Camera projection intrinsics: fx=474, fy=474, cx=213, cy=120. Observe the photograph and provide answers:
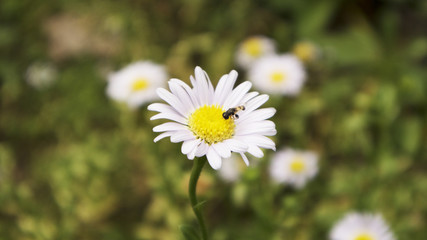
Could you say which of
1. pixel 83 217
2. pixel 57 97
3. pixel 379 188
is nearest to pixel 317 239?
pixel 379 188

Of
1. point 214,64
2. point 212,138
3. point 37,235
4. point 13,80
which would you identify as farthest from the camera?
point 13,80

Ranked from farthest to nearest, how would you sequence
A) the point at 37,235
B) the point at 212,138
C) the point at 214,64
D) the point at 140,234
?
1. the point at 214,64
2. the point at 140,234
3. the point at 37,235
4. the point at 212,138

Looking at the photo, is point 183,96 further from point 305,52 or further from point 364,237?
point 305,52

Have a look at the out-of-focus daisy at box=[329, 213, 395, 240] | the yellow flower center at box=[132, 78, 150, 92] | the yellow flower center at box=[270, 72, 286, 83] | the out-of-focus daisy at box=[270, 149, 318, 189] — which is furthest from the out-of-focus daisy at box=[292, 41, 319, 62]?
the out-of-focus daisy at box=[329, 213, 395, 240]

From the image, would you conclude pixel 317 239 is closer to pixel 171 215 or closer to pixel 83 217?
pixel 171 215

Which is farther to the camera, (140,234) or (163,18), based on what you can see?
(163,18)

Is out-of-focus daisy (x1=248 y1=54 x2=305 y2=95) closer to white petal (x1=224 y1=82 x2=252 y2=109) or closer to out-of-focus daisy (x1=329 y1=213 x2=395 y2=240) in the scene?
out-of-focus daisy (x1=329 y1=213 x2=395 y2=240)
